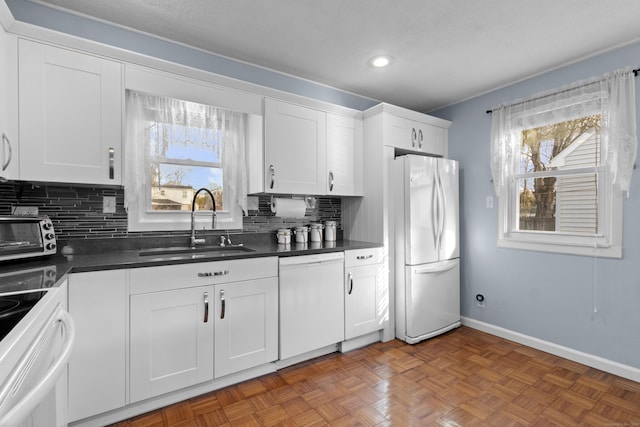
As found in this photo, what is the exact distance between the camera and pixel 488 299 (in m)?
3.12

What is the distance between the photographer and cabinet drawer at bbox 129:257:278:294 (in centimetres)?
179

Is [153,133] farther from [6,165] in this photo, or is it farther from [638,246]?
[638,246]

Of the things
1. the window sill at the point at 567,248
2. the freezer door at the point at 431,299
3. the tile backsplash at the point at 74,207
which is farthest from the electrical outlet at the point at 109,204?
the window sill at the point at 567,248

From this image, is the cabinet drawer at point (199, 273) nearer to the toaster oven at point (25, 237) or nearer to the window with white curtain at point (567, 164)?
the toaster oven at point (25, 237)

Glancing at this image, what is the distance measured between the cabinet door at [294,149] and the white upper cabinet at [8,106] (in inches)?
57.7

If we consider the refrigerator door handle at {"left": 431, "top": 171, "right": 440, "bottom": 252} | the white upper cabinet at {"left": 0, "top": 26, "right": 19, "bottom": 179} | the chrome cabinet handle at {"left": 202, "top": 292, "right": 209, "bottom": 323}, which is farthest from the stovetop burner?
the refrigerator door handle at {"left": 431, "top": 171, "right": 440, "bottom": 252}

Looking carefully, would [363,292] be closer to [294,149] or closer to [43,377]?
[294,149]

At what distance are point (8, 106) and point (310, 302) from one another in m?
2.15

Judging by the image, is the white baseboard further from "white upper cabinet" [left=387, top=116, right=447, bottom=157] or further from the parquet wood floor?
"white upper cabinet" [left=387, top=116, right=447, bottom=157]

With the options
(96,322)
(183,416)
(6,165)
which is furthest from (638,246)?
(6,165)

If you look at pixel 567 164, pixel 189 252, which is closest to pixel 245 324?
pixel 189 252

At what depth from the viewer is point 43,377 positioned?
76 centimetres

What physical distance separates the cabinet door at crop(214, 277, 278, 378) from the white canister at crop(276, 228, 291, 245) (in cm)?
56

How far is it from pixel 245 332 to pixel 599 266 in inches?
106
